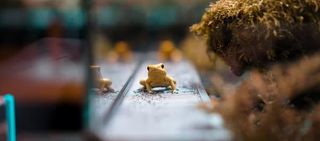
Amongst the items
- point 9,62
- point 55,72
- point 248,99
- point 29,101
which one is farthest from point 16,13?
point 248,99

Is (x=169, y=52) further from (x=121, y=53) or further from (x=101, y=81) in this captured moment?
(x=101, y=81)

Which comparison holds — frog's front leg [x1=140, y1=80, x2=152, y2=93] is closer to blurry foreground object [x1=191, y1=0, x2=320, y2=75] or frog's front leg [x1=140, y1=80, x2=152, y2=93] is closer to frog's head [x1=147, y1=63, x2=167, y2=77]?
frog's head [x1=147, y1=63, x2=167, y2=77]

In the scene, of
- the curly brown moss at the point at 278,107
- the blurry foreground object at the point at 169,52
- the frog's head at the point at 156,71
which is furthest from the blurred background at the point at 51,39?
the curly brown moss at the point at 278,107

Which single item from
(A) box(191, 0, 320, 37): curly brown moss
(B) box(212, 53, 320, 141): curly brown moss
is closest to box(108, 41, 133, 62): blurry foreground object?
(A) box(191, 0, 320, 37): curly brown moss

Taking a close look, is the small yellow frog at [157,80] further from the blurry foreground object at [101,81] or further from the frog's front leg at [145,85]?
the blurry foreground object at [101,81]

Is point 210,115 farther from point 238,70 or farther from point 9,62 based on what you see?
point 9,62

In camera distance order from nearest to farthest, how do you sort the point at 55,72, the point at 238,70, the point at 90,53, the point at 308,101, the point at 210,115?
the point at 210,115, the point at 308,101, the point at 90,53, the point at 238,70, the point at 55,72
